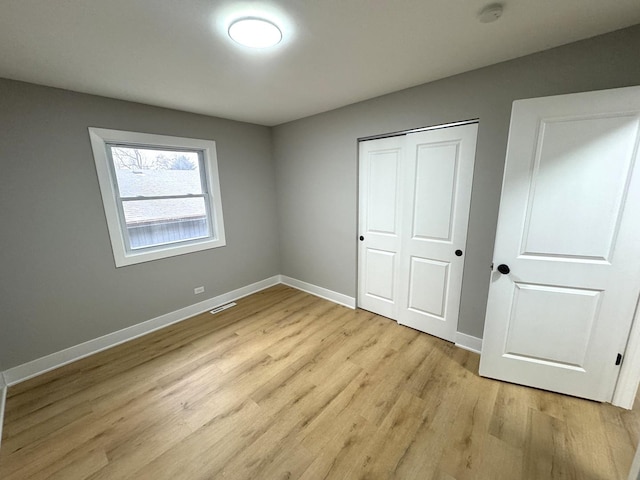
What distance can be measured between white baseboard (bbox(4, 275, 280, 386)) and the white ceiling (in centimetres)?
229

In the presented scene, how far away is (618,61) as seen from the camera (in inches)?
58.8

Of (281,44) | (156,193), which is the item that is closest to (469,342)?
(281,44)

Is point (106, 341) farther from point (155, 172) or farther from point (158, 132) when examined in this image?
point (158, 132)

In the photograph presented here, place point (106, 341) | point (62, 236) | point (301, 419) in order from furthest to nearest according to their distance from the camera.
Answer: point (106, 341), point (62, 236), point (301, 419)

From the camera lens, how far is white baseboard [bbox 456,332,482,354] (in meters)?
2.27

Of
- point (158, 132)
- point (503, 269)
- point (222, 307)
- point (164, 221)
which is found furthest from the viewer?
point (222, 307)

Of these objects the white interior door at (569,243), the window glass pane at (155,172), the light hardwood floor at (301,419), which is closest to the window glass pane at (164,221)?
the window glass pane at (155,172)

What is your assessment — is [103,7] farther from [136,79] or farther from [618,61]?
[618,61]

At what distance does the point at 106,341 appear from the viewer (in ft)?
8.14

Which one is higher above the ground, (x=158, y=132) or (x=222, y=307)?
(x=158, y=132)

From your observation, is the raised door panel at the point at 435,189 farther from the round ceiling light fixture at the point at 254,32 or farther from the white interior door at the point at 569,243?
the round ceiling light fixture at the point at 254,32

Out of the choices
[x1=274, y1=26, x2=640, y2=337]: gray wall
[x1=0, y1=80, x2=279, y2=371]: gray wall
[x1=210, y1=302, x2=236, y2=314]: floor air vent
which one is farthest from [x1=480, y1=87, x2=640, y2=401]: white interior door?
[x1=0, y1=80, x2=279, y2=371]: gray wall

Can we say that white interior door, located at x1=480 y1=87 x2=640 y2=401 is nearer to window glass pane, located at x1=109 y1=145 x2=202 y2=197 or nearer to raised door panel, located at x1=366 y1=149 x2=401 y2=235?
raised door panel, located at x1=366 y1=149 x2=401 y2=235

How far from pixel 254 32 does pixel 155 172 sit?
2.05 meters
